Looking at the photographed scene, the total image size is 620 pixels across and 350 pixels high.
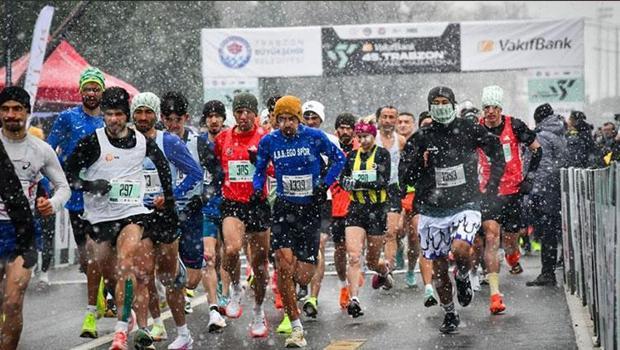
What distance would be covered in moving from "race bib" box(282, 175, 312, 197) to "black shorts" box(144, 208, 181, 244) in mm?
1338

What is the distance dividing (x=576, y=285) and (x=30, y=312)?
19.7ft

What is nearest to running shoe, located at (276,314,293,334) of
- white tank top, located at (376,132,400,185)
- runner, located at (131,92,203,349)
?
runner, located at (131,92,203,349)

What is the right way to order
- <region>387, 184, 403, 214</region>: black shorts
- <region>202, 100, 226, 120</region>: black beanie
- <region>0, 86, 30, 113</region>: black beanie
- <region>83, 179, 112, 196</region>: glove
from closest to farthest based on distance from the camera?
<region>0, 86, 30, 113</region>: black beanie, <region>83, 179, 112, 196</region>: glove, <region>202, 100, 226, 120</region>: black beanie, <region>387, 184, 403, 214</region>: black shorts

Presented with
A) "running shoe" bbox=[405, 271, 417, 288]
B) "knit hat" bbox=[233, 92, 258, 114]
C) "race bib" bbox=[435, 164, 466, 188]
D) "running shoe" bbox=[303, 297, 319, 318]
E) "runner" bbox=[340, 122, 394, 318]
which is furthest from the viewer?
"running shoe" bbox=[405, 271, 417, 288]

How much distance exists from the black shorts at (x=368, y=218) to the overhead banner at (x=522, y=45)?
16.2 m

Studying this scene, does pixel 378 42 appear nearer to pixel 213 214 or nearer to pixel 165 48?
pixel 165 48

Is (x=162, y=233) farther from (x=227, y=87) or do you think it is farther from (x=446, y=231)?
(x=227, y=87)

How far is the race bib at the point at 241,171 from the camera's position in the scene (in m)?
11.9

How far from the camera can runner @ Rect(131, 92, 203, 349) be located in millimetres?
9734

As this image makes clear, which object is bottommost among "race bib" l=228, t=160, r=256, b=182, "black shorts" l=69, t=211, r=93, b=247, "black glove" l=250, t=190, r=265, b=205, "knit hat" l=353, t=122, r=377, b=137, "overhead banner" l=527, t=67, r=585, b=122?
"black shorts" l=69, t=211, r=93, b=247

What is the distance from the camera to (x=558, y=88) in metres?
28.5

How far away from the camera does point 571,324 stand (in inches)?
437

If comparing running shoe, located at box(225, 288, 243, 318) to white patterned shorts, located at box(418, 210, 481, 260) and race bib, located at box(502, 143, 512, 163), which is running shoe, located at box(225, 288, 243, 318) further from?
race bib, located at box(502, 143, 512, 163)

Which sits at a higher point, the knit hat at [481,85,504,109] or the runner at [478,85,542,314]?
the knit hat at [481,85,504,109]
